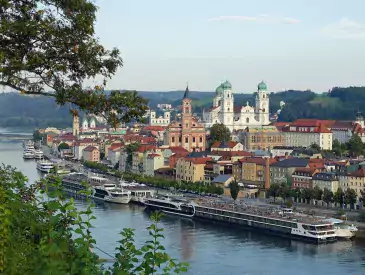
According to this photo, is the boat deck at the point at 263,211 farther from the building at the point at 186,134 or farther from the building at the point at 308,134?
the building at the point at 308,134

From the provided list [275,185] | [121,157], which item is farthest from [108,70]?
[121,157]

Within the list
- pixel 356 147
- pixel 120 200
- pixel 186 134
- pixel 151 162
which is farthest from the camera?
pixel 186 134

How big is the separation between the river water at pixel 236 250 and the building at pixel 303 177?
2.90 metres

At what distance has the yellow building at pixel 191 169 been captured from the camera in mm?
16794

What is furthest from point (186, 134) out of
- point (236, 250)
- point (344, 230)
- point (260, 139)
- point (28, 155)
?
point (236, 250)

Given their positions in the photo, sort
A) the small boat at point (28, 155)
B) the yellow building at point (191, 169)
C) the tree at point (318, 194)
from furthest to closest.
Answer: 1. the small boat at point (28, 155)
2. the yellow building at point (191, 169)
3. the tree at point (318, 194)

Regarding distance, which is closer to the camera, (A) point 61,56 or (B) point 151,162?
(A) point 61,56

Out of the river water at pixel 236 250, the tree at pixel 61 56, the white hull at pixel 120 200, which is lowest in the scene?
the river water at pixel 236 250

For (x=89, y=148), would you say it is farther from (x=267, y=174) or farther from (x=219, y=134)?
(x=267, y=174)

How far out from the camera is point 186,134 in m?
21.7

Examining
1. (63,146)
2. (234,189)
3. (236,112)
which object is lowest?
(234,189)

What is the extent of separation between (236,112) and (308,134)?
3.89 meters

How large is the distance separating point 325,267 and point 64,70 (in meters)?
6.04

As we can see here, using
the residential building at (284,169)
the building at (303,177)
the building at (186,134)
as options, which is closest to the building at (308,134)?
the building at (186,134)
